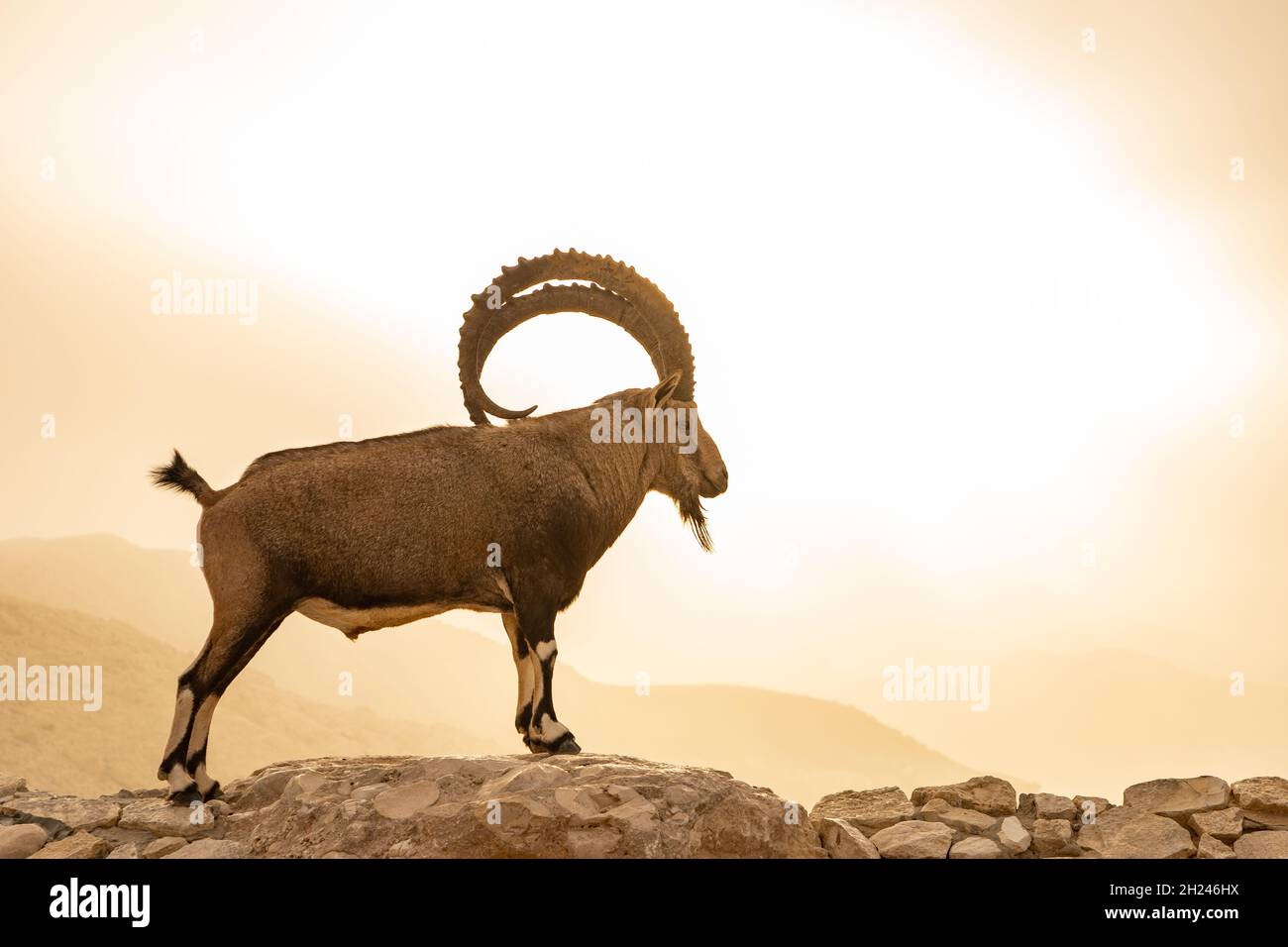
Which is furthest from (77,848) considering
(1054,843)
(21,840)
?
(1054,843)

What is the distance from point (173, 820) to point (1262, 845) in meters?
8.29

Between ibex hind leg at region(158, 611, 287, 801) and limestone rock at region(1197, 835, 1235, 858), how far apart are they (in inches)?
290

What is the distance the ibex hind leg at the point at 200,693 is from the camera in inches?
374

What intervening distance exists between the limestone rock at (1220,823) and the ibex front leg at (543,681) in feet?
16.3

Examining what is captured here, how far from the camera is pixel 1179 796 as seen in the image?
412 inches

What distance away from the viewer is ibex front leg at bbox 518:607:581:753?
10086mm

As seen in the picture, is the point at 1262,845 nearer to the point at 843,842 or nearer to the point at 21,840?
the point at 843,842

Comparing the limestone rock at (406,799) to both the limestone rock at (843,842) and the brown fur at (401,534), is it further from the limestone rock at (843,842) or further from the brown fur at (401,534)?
the limestone rock at (843,842)

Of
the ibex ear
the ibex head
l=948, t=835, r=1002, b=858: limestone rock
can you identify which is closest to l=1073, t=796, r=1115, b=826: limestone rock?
l=948, t=835, r=1002, b=858: limestone rock
